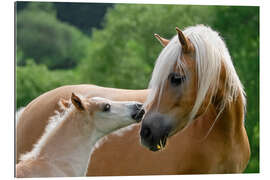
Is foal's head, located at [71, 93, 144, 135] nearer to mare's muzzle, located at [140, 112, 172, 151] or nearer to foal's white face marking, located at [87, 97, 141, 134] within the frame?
foal's white face marking, located at [87, 97, 141, 134]

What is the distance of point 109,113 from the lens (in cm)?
321

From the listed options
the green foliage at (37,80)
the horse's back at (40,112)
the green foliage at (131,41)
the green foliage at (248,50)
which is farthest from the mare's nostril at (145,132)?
the green foliage at (37,80)

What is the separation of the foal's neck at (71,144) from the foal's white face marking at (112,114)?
0.25 ft

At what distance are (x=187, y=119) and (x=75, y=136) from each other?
0.84m

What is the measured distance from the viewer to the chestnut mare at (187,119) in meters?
2.98

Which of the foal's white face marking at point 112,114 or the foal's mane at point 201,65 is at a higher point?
the foal's mane at point 201,65

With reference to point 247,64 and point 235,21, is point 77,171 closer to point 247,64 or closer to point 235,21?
point 247,64

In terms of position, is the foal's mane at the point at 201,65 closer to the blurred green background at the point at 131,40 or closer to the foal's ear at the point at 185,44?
the foal's ear at the point at 185,44

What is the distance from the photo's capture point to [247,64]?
185 inches

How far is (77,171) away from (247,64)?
2.44 meters

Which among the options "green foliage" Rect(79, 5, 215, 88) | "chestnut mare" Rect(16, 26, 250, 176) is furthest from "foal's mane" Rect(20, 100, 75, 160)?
"green foliage" Rect(79, 5, 215, 88)

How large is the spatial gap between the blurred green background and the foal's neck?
1414 millimetres

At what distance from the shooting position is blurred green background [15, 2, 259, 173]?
182 inches
